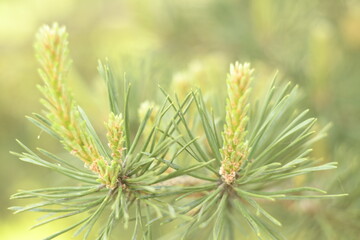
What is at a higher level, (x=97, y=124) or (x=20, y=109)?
(x=20, y=109)

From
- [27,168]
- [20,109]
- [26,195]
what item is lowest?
[26,195]

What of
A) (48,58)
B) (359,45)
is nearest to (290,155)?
(48,58)

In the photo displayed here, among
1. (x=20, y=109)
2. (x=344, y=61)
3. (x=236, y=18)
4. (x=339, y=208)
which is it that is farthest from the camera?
(x=20, y=109)

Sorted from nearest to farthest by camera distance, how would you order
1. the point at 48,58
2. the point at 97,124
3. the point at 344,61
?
1. the point at 48,58
2. the point at 97,124
3. the point at 344,61

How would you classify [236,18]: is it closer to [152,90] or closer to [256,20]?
[256,20]

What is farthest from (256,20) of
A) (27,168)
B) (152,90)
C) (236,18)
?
(27,168)

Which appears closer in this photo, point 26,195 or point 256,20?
point 26,195
